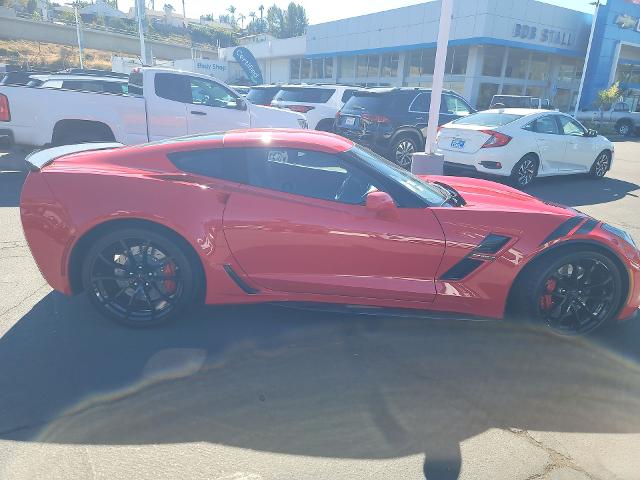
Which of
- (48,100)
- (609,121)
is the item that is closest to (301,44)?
(609,121)

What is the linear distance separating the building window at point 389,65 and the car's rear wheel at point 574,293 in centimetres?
3302

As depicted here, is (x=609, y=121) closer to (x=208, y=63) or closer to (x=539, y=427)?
(x=539, y=427)

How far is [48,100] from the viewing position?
6.98 meters

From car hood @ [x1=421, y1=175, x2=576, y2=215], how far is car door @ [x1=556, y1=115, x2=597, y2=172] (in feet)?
19.6

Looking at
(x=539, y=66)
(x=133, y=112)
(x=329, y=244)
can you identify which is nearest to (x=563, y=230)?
(x=329, y=244)

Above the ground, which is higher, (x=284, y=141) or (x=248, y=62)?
(x=248, y=62)

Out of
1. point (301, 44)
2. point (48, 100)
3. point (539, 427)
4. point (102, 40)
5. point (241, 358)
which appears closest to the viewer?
point (539, 427)

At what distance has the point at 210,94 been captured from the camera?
26.9ft

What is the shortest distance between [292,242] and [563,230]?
1.89m

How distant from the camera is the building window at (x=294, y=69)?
148ft

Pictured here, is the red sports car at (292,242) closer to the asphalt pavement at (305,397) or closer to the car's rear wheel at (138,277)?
the car's rear wheel at (138,277)

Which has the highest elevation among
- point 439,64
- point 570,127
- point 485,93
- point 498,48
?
point 498,48

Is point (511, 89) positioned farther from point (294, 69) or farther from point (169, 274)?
point (169, 274)

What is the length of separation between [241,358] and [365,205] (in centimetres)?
129
